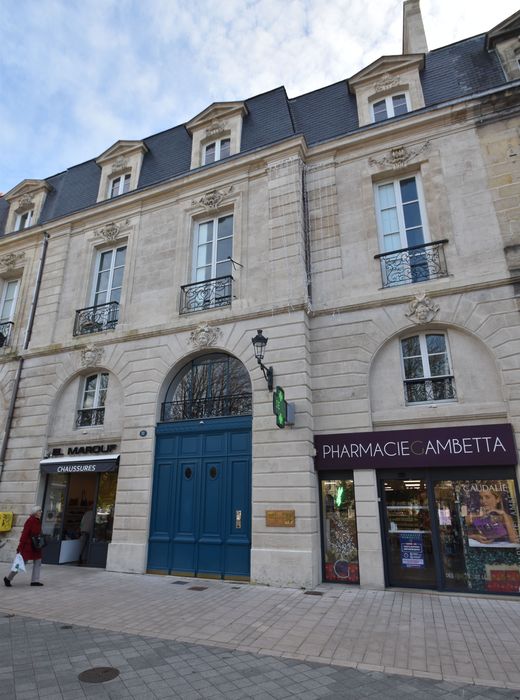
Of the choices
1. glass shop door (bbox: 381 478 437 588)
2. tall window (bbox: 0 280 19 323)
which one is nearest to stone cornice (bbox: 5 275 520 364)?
tall window (bbox: 0 280 19 323)

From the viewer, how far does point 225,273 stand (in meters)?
11.0

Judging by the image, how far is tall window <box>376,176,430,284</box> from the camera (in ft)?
30.4

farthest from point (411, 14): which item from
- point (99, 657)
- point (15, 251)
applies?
point (99, 657)

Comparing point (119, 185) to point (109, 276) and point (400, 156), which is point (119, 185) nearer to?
point (109, 276)

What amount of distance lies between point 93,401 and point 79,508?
2.81 metres

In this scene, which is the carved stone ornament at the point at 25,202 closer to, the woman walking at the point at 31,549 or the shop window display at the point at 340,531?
the woman walking at the point at 31,549

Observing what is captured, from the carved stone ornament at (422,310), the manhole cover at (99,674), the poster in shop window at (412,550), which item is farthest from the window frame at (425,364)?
the manhole cover at (99,674)

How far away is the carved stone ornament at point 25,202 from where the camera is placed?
15.3m

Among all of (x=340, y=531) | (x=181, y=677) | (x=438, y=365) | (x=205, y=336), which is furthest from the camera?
(x=205, y=336)

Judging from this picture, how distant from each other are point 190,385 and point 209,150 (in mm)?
7220

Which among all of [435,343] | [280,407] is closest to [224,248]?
[280,407]

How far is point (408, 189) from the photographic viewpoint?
10.2 m

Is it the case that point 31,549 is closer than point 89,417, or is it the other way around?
point 31,549

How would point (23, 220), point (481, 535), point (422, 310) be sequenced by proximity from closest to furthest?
point (481, 535)
point (422, 310)
point (23, 220)
